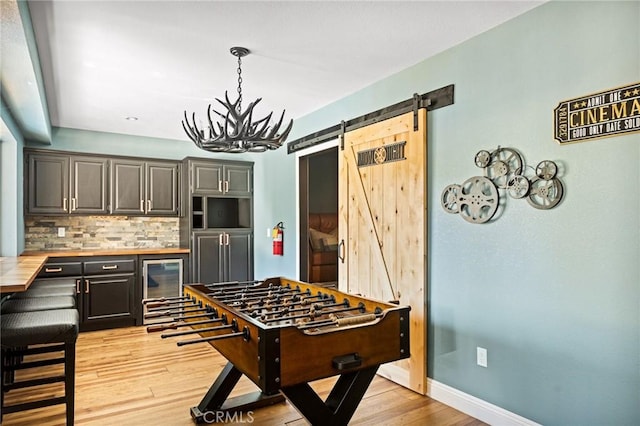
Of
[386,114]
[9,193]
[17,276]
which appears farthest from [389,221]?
[9,193]

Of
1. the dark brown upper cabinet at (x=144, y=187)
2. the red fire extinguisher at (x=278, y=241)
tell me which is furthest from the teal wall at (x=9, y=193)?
the red fire extinguisher at (x=278, y=241)

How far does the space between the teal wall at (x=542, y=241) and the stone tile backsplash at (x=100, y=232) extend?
162 inches

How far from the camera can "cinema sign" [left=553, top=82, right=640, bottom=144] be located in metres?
2.04

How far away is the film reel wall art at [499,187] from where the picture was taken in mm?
2375

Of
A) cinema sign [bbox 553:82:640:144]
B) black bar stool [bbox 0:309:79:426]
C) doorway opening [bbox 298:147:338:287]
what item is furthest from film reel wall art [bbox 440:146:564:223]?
black bar stool [bbox 0:309:79:426]

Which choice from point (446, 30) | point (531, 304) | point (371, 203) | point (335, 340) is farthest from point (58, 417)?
point (446, 30)

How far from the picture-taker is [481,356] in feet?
9.00

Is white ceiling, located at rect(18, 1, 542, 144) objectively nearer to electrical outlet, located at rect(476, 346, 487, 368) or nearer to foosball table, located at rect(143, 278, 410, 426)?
foosball table, located at rect(143, 278, 410, 426)

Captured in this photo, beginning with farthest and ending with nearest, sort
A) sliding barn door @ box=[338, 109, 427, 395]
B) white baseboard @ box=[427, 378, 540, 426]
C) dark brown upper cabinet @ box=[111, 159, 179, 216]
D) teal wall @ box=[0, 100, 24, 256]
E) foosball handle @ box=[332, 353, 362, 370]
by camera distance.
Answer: dark brown upper cabinet @ box=[111, 159, 179, 216] < teal wall @ box=[0, 100, 24, 256] < sliding barn door @ box=[338, 109, 427, 395] < white baseboard @ box=[427, 378, 540, 426] < foosball handle @ box=[332, 353, 362, 370]

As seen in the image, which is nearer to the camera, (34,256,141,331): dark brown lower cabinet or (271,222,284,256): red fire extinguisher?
(34,256,141,331): dark brown lower cabinet

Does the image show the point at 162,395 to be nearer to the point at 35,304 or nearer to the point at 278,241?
the point at 35,304

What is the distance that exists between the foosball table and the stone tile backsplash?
3379 mm

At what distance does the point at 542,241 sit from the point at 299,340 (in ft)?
5.11

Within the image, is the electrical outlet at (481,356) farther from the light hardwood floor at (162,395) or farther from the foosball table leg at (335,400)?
the foosball table leg at (335,400)
